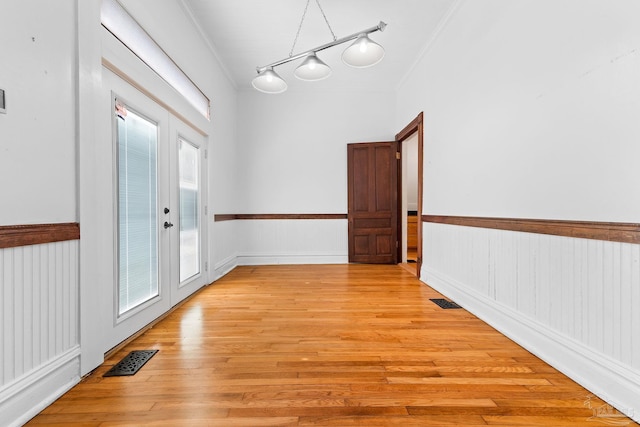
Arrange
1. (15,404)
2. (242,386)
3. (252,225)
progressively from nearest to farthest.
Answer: (15,404) → (242,386) → (252,225)

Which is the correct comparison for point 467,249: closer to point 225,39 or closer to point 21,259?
point 21,259

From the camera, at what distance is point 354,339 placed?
2055 millimetres

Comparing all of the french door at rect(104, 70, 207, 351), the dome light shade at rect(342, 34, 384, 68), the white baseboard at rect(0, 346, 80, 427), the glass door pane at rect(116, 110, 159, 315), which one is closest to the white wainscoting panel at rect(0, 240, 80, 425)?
the white baseboard at rect(0, 346, 80, 427)

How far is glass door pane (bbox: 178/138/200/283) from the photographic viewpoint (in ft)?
9.77

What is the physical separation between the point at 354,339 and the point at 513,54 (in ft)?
7.95

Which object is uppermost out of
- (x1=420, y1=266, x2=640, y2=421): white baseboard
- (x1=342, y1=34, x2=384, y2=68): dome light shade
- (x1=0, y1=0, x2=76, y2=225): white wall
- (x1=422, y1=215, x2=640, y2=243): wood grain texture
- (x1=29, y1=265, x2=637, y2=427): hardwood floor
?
(x1=342, y1=34, x2=384, y2=68): dome light shade

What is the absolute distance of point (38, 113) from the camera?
4.42ft

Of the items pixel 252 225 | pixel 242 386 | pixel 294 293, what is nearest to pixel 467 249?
pixel 294 293

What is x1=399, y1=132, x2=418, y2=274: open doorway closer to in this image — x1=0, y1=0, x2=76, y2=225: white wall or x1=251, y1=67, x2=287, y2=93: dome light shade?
x1=251, y1=67, x2=287, y2=93: dome light shade

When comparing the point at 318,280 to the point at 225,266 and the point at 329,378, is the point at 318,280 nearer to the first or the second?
the point at 225,266

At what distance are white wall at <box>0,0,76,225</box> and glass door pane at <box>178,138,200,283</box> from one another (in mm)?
1411

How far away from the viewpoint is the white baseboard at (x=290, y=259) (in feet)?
16.4

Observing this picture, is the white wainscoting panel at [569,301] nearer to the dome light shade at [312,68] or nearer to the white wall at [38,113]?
the dome light shade at [312,68]

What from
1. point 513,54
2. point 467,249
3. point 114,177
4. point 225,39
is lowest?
point 467,249
